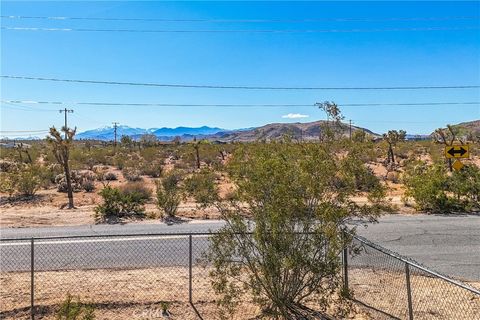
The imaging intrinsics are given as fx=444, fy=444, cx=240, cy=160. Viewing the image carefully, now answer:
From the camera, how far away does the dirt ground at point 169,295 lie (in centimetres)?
871

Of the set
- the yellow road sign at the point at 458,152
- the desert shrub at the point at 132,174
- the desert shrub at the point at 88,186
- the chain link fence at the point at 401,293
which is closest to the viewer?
the chain link fence at the point at 401,293

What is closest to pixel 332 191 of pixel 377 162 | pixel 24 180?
pixel 24 180

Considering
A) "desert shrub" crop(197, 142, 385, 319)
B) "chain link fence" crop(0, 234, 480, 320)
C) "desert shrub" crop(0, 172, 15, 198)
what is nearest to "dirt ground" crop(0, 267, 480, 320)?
"chain link fence" crop(0, 234, 480, 320)

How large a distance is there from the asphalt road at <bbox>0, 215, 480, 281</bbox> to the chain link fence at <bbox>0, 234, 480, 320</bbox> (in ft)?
0.19

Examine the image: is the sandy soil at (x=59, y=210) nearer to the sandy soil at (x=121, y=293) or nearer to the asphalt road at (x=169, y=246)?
the asphalt road at (x=169, y=246)

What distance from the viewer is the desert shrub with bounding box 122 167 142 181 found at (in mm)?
32994

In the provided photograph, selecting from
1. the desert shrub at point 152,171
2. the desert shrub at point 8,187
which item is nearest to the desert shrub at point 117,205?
the desert shrub at point 8,187

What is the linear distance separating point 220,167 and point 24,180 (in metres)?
19.5

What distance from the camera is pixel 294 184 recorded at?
729 centimetres

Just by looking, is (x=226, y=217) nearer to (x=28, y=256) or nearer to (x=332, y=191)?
(x=332, y=191)

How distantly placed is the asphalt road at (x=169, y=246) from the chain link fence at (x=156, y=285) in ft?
0.19

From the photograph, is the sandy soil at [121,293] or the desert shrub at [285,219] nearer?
the desert shrub at [285,219]

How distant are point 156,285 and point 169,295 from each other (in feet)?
2.29

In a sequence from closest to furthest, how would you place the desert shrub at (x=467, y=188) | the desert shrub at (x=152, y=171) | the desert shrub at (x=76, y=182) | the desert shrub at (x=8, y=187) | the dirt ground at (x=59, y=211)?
the dirt ground at (x=59, y=211) < the desert shrub at (x=467, y=188) < the desert shrub at (x=8, y=187) < the desert shrub at (x=76, y=182) < the desert shrub at (x=152, y=171)
